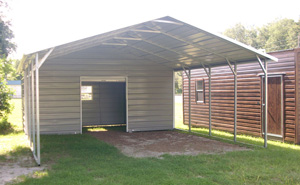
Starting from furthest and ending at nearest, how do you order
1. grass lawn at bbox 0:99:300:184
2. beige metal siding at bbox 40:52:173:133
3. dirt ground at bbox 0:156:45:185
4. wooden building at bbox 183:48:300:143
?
beige metal siding at bbox 40:52:173:133
wooden building at bbox 183:48:300:143
dirt ground at bbox 0:156:45:185
grass lawn at bbox 0:99:300:184

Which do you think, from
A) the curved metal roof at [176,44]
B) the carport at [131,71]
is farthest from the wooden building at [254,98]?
the curved metal roof at [176,44]

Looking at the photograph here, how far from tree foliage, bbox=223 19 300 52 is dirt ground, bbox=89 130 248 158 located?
113 feet

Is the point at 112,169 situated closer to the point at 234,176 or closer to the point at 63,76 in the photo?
the point at 234,176

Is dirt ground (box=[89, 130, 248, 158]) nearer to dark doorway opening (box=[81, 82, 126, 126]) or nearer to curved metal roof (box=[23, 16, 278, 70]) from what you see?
curved metal roof (box=[23, 16, 278, 70])

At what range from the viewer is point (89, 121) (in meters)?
13.1

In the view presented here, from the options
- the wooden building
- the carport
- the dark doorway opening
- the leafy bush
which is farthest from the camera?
the dark doorway opening

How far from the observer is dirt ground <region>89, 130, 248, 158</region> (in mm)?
7238

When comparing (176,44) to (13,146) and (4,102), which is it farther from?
(4,102)

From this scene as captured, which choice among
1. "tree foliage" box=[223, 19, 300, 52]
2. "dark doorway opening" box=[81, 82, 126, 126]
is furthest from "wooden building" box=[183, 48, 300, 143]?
"tree foliage" box=[223, 19, 300, 52]

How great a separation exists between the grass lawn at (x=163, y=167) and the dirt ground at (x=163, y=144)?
0.48 metres

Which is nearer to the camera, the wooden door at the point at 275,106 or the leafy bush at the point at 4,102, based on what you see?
the wooden door at the point at 275,106

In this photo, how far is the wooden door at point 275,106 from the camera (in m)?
8.55

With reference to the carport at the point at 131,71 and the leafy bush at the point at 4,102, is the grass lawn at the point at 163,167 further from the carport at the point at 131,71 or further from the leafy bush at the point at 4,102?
the leafy bush at the point at 4,102

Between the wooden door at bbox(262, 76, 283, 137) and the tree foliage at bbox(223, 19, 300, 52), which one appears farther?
the tree foliage at bbox(223, 19, 300, 52)
